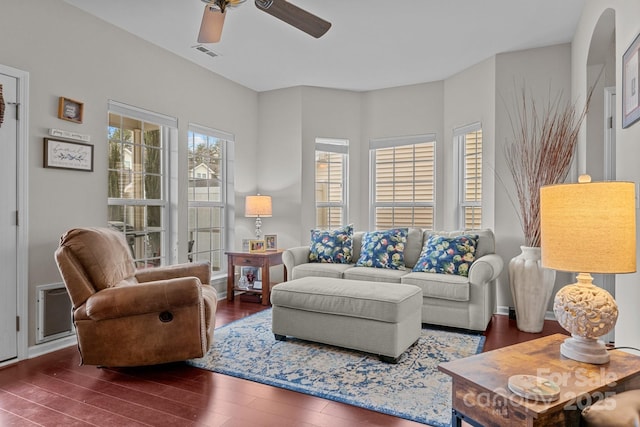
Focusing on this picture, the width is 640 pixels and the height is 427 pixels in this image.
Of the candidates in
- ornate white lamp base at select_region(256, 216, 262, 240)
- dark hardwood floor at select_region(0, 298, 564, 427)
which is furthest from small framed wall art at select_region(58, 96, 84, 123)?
ornate white lamp base at select_region(256, 216, 262, 240)

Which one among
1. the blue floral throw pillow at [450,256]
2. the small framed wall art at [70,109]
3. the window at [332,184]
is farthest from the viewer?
the window at [332,184]

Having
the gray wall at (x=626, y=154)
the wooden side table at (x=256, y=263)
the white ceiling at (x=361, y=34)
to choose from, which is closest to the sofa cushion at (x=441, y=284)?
the gray wall at (x=626, y=154)

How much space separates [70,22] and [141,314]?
2.46 meters

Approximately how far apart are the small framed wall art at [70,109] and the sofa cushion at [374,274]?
277 centimetres

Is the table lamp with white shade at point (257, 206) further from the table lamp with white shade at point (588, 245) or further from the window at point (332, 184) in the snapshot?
the table lamp with white shade at point (588, 245)

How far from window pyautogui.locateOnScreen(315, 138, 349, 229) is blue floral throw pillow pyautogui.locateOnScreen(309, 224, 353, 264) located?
91 cm

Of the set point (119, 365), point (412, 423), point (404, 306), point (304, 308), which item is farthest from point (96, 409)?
point (404, 306)

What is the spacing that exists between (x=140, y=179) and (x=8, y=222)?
135 cm

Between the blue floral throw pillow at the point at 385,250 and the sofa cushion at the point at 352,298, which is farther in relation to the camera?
the blue floral throw pillow at the point at 385,250

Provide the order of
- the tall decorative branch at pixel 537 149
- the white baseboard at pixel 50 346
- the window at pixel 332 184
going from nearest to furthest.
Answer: the white baseboard at pixel 50 346
the tall decorative branch at pixel 537 149
the window at pixel 332 184

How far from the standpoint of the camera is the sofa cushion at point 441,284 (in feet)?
11.8

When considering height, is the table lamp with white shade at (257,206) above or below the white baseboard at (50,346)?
above

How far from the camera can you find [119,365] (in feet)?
8.75

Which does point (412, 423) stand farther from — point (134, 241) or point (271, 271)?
point (271, 271)
